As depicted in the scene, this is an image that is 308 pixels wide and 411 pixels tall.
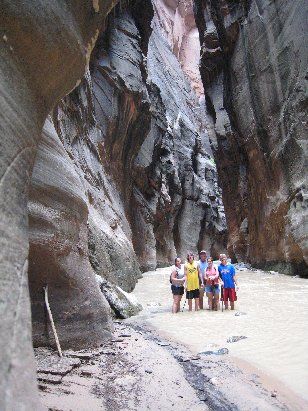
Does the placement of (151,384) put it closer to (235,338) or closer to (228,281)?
(235,338)

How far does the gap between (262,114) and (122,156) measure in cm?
794

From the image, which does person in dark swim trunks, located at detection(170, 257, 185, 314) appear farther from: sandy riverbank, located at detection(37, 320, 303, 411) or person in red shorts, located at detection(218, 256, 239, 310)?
sandy riverbank, located at detection(37, 320, 303, 411)

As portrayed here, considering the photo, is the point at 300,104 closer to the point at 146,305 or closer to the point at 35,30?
the point at 146,305

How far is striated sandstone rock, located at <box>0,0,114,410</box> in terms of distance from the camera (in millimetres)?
2096

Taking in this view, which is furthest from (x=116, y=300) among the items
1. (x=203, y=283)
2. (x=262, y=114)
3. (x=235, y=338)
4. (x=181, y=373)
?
(x=262, y=114)

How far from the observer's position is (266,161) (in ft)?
62.7

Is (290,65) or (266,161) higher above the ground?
(290,65)

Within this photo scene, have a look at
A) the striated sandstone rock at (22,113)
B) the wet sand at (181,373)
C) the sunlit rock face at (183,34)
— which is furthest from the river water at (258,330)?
the sunlit rock face at (183,34)

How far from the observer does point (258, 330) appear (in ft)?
18.7

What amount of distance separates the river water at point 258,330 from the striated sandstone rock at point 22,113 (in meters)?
2.61

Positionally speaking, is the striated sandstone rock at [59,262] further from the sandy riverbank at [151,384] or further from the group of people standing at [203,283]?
the group of people standing at [203,283]

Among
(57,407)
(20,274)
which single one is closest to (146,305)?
(57,407)

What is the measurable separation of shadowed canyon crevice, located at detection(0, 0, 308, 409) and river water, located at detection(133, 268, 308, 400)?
1374 mm

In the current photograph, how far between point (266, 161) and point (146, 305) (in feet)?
40.8
